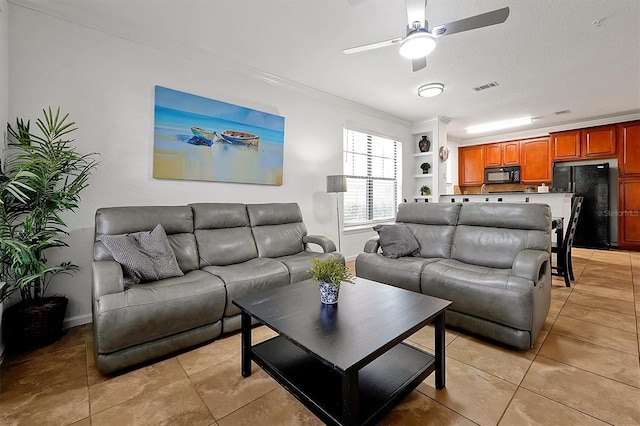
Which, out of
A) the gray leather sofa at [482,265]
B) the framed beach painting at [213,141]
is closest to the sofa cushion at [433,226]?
the gray leather sofa at [482,265]

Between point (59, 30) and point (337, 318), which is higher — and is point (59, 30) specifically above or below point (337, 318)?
above

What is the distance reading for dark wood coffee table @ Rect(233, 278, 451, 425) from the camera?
3.89 feet

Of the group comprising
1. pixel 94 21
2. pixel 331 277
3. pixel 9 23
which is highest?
pixel 94 21

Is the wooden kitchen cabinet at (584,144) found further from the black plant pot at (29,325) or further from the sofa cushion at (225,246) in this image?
the black plant pot at (29,325)

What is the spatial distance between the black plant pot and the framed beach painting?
1380 millimetres

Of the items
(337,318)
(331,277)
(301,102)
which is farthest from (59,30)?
(337,318)

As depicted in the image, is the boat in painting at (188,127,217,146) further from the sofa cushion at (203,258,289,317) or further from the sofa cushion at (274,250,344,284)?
the sofa cushion at (274,250,344,284)

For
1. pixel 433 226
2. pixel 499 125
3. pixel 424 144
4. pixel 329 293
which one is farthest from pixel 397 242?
pixel 499 125

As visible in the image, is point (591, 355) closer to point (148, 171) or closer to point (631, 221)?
point (148, 171)

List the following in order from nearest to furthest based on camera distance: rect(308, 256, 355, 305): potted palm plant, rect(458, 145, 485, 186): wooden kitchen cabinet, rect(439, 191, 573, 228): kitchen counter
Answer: rect(308, 256, 355, 305): potted palm plant, rect(439, 191, 573, 228): kitchen counter, rect(458, 145, 485, 186): wooden kitchen cabinet

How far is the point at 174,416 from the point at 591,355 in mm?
2585

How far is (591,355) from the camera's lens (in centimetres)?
192

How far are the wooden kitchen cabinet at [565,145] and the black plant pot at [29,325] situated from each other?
825cm

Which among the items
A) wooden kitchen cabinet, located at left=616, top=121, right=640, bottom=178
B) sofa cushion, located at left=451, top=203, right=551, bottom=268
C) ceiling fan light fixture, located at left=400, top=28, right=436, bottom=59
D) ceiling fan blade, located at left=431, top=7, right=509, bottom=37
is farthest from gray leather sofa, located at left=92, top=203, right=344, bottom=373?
wooden kitchen cabinet, located at left=616, top=121, right=640, bottom=178
